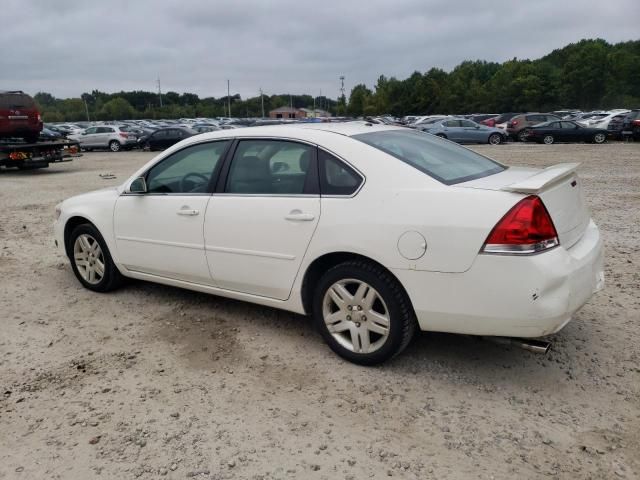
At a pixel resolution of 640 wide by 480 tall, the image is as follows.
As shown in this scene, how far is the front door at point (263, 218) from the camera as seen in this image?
366cm

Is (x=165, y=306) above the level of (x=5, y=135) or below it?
below

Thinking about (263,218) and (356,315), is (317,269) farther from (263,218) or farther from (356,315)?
(263,218)

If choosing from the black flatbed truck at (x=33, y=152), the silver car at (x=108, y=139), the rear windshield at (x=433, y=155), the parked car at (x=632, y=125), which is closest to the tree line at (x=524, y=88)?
the silver car at (x=108, y=139)

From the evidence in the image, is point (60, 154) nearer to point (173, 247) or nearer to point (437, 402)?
point (173, 247)

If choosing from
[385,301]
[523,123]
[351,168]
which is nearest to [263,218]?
[351,168]

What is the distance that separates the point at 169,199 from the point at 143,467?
230 cm

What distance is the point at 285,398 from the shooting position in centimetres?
326

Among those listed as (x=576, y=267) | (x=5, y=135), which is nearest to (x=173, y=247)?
(x=576, y=267)

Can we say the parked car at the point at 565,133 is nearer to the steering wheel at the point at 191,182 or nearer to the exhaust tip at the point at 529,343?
the steering wheel at the point at 191,182

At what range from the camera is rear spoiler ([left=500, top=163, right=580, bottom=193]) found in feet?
9.76

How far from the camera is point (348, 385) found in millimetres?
3363

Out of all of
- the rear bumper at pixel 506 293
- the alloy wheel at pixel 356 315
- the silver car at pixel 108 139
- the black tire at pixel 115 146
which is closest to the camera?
the rear bumper at pixel 506 293

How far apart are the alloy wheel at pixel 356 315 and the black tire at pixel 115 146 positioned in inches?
1163

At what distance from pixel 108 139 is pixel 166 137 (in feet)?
15.5
